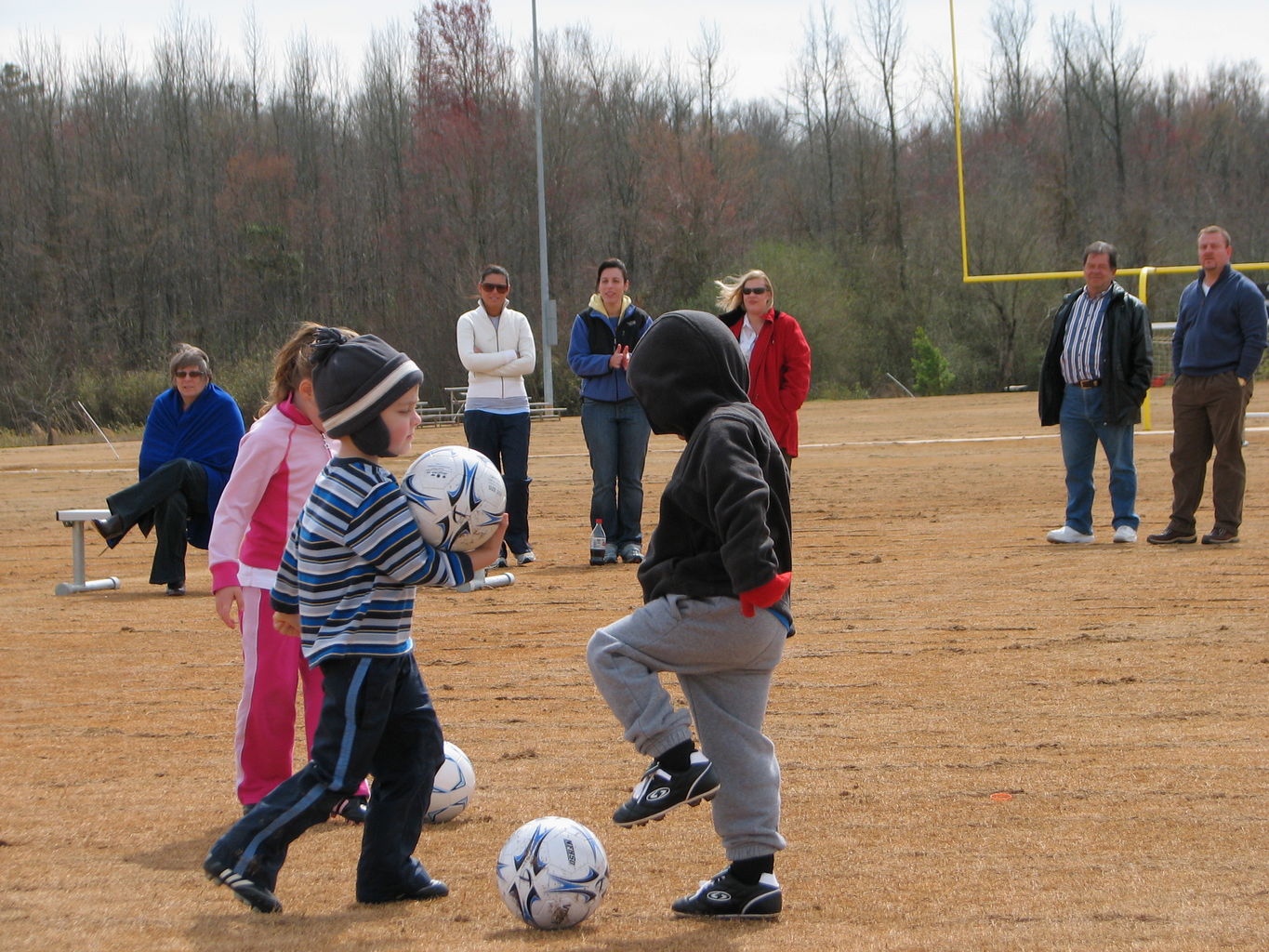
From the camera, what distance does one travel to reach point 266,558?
15.2 ft

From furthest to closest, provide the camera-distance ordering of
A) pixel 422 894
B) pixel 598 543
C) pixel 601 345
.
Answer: pixel 598 543 < pixel 601 345 < pixel 422 894

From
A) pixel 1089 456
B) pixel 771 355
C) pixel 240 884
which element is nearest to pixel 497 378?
pixel 771 355

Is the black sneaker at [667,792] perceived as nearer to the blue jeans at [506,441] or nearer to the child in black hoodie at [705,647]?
the child in black hoodie at [705,647]

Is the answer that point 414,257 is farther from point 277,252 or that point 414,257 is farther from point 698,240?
point 698,240

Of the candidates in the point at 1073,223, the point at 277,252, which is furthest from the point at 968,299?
the point at 277,252

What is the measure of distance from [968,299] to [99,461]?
113 feet

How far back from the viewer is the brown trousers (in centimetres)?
1018

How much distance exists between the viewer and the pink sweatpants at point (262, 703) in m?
4.56

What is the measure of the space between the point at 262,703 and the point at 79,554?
6478 millimetres

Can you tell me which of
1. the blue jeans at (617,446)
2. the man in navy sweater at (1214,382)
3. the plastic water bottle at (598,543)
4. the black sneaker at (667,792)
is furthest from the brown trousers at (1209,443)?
the black sneaker at (667,792)

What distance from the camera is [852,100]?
61844 millimetres

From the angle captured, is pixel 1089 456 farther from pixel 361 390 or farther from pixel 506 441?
pixel 361 390

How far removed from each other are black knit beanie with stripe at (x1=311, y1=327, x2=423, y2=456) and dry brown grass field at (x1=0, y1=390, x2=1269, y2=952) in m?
1.29

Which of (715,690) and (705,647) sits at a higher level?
(705,647)
